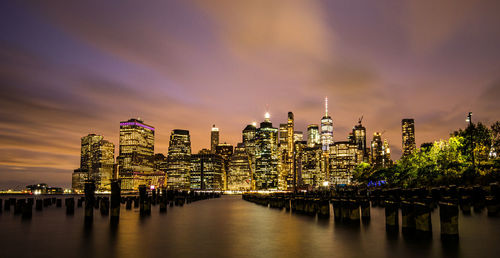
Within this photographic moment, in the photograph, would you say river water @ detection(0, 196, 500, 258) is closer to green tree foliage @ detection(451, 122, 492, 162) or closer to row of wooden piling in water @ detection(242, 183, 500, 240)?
row of wooden piling in water @ detection(242, 183, 500, 240)

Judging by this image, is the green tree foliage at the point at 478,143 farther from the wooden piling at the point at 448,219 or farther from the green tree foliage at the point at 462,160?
the wooden piling at the point at 448,219

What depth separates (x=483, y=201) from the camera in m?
41.5

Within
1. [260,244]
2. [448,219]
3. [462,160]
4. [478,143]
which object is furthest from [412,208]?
[478,143]

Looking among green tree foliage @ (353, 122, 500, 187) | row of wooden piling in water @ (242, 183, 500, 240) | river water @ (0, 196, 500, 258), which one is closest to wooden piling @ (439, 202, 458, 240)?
row of wooden piling in water @ (242, 183, 500, 240)

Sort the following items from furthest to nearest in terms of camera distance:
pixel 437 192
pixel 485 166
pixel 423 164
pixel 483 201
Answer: pixel 423 164
pixel 485 166
pixel 437 192
pixel 483 201

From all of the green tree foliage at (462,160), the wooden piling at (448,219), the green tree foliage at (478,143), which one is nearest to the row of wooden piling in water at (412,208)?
the wooden piling at (448,219)

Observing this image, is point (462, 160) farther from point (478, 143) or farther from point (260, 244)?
point (260, 244)

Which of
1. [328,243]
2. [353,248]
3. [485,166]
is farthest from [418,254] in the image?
[485,166]

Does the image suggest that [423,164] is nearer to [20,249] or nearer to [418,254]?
[418,254]

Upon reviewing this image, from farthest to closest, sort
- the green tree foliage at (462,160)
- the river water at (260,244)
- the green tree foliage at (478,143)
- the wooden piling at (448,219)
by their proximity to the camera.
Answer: the green tree foliage at (478,143) → the green tree foliage at (462,160) → the wooden piling at (448,219) → the river water at (260,244)

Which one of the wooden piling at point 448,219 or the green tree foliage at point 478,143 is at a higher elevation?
the green tree foliage at point 478,143

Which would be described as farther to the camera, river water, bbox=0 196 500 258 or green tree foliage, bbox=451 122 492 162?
green tree foliage, bbox=451 122 492 162

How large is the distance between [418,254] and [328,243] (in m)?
4.88

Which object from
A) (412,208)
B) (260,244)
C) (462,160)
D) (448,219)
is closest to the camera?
(448,219)
